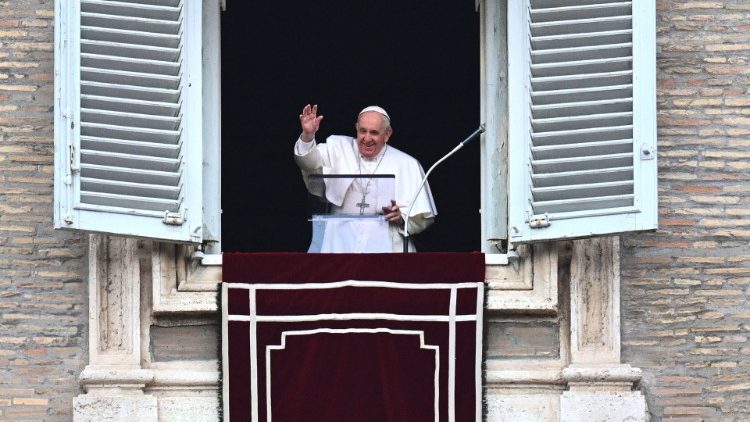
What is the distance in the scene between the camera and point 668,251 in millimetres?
11516

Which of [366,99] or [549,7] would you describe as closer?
[549,7]

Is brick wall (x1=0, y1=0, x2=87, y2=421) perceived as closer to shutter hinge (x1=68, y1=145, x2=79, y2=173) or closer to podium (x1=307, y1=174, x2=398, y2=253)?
shutter hinge (x1=68, y1=145, x2=79, y2=173)

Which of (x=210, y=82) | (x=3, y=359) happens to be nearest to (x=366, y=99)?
(x=210, y=82)

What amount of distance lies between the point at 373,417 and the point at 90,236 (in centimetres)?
157

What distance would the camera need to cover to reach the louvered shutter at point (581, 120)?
1118 cm

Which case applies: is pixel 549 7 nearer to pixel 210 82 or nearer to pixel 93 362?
pixel 210 82

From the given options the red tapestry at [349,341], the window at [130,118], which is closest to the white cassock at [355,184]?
the red tapestry at [349,341]

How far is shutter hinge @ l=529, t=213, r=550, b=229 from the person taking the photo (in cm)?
1119

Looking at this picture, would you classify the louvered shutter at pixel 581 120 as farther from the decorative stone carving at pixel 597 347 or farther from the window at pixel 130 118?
the window at pixel 130 118

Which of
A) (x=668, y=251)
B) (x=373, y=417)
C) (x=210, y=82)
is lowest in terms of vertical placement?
(x=373, y=417)

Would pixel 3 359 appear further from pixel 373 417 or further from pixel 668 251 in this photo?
pixel 668 251

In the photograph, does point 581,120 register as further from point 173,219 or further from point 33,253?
point 33,253

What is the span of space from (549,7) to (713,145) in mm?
1037

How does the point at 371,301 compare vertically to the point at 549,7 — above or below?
below
